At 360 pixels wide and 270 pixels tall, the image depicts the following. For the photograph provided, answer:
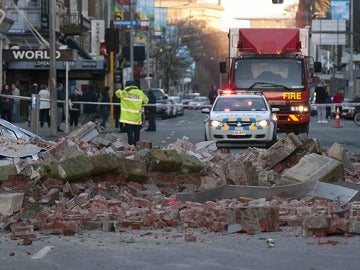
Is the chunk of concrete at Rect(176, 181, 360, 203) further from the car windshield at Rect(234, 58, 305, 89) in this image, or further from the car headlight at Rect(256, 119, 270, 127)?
the car windshield at Rect(234, 58, 305, 89)

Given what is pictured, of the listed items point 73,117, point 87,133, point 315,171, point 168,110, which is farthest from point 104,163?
point 168,110

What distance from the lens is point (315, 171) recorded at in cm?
1573

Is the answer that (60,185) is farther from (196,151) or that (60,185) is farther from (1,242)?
(196,151)

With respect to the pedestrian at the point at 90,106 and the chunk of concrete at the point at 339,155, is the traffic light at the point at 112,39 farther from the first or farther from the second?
the chunk of concrete at the point at 339,155

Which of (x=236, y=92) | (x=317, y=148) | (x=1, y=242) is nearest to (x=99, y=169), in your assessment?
(x=1, y=242)

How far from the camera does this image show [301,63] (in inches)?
1329

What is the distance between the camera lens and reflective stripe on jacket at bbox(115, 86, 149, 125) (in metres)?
28.9

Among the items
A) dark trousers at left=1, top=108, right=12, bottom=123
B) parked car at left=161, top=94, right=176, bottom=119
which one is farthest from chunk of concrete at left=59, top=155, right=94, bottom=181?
parked car at left=161, top=94, right=176, bottom=119

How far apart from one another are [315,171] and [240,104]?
14956 millimetres

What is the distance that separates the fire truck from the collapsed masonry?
1528 cm

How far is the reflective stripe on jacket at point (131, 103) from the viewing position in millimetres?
28891

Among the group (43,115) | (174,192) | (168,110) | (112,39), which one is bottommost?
(168,110)

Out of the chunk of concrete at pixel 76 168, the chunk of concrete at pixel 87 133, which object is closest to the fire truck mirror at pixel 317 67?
the chunk of concrete at pixel 87 133

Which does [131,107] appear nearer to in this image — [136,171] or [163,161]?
[163,161]
